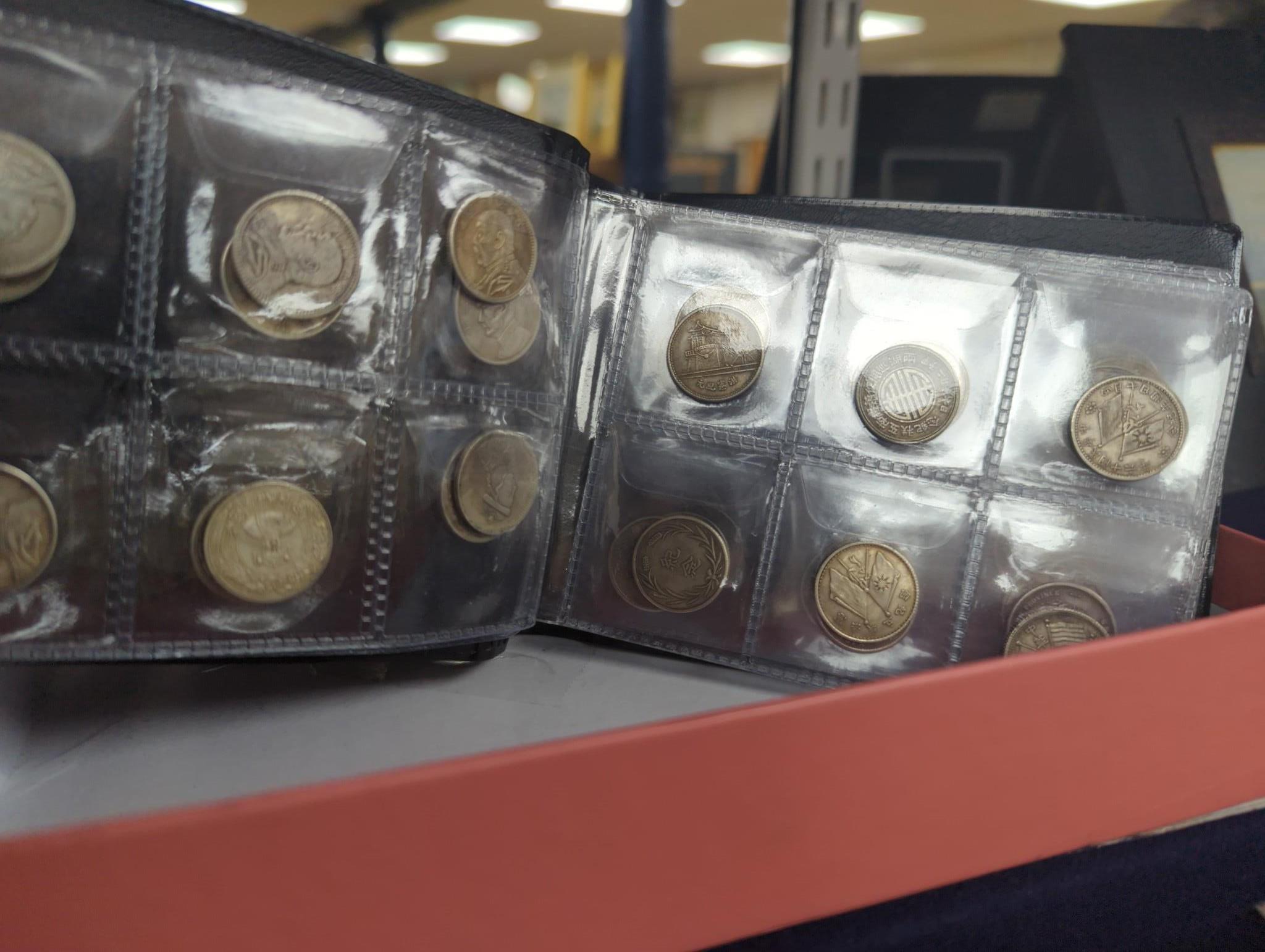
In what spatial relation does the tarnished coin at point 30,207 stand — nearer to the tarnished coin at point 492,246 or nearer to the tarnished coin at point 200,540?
the tarnished coin at point 200,540

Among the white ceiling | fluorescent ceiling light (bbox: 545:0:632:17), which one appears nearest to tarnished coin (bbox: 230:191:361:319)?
the white ceiling

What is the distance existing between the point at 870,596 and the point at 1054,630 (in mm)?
200

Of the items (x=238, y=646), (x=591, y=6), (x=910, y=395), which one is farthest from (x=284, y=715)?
(x=591, y=6)

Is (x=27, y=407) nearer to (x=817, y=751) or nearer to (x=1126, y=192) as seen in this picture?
(x=817, y=751)

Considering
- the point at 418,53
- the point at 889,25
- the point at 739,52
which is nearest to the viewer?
the point at 889,25

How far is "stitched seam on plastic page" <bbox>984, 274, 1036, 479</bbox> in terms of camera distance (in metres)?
1.05

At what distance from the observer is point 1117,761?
0.83 metres

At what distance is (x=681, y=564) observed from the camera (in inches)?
43.6

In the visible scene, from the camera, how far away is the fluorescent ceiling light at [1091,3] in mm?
3461

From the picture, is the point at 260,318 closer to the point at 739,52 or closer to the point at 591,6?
the point at 591,6

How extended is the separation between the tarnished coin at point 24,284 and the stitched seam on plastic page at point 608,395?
58 centimetres

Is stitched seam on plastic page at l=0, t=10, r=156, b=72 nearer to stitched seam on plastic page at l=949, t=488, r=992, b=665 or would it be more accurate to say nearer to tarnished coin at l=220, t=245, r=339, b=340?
tarnished coin at l=220, t=245, r=339, b=340

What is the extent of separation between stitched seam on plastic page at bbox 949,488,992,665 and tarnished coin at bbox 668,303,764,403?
0.29m

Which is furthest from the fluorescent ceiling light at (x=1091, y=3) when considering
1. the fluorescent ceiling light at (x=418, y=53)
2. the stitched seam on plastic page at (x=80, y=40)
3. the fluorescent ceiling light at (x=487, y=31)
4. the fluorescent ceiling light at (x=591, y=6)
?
the stitched seam on plastic page at (x=80, y=40)
